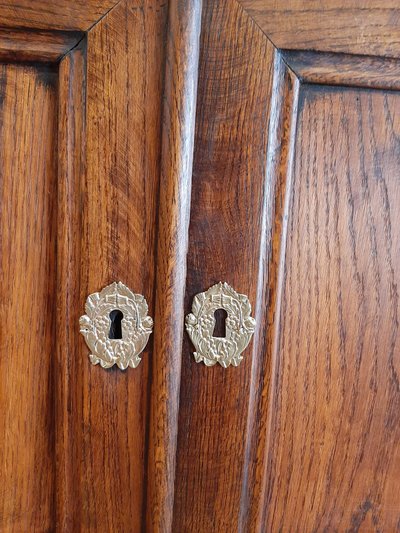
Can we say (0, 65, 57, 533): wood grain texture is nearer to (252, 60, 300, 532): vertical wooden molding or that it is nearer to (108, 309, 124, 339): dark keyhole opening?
(108, 309, 124, 339): dark keyhole opening

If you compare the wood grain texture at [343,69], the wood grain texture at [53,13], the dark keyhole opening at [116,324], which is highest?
the wood grain texture at [53,13]

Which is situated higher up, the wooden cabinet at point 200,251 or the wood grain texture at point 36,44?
the wood grain texture at point 36,44

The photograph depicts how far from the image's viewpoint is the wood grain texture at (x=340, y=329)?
416 millimetres

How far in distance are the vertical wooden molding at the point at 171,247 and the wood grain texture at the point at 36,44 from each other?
81 mm

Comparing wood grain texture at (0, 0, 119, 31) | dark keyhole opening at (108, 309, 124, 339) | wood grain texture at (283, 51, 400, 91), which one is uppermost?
wood grain texture at (0, 0, 119, 31)

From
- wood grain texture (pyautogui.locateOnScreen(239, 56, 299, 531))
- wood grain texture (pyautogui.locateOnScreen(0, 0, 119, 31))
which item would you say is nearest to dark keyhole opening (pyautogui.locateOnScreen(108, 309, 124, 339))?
wood grain texture (pyautogui.locateOnScreen(239, 56, 299, 531))

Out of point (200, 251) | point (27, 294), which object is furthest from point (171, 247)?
point (27, 294)

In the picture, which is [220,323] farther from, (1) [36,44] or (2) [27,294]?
(1) [36,44]

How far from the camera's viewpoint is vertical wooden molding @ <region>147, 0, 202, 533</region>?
375 mm

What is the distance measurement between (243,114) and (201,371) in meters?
0.21

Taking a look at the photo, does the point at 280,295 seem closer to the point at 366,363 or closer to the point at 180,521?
the point at 366,363

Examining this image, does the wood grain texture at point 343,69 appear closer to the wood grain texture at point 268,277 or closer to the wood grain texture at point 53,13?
the wood grain texture at point 268,277

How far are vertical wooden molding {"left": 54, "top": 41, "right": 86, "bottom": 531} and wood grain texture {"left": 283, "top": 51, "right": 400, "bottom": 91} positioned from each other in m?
0.17

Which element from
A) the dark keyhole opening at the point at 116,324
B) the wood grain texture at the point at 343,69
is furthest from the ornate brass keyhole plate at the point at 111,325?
the wood grain texture at the point at 343,69
